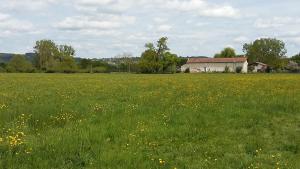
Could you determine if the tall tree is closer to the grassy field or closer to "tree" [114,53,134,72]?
"tree" [114,53,134,72]

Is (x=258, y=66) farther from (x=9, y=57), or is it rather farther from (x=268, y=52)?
(x=9, y=57)

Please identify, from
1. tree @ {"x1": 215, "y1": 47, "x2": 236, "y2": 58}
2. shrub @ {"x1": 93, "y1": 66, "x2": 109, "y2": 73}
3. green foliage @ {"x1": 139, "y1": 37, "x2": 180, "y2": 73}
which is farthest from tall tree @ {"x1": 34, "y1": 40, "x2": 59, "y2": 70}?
tree @ {"x1": 215, "y1": 47, "x2": 236, "y2": 58}

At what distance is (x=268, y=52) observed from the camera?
170m

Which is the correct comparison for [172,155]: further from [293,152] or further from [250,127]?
[250,127]

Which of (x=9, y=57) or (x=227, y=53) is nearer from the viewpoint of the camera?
(x=9, y=57)

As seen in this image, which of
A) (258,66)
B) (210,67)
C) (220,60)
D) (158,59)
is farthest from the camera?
(210,67)

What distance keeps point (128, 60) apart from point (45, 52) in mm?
32326

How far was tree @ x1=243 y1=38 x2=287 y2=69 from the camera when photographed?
167m

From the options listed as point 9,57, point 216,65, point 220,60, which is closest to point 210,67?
point 216,65

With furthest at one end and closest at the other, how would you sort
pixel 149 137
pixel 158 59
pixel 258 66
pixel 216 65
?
pixel 216 65
pixel 258 66
pixel 158 59
pixel 149 137

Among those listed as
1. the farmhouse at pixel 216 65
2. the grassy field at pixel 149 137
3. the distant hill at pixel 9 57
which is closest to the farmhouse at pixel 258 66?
the farmhouse at pixel 216 65

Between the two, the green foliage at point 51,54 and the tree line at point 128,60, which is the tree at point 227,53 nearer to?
the tree line at point 128,60

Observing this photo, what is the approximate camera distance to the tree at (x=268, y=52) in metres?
167

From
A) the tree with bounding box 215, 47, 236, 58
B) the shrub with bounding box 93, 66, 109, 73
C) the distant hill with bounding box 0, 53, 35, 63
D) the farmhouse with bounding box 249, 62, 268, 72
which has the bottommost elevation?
the shrub with bounding box 93, 66, 109, 73
